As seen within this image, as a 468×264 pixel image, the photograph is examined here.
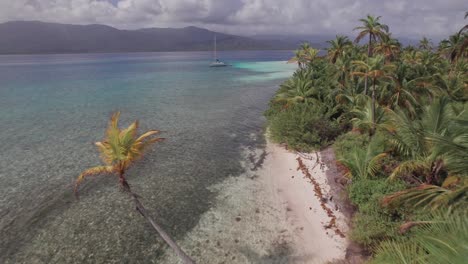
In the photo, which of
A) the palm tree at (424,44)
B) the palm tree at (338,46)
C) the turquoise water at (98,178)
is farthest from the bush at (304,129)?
the palm tree at (424,44)

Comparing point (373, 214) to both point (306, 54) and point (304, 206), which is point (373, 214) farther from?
point (306, 54)

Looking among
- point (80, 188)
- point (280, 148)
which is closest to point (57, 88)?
point (80, 188)

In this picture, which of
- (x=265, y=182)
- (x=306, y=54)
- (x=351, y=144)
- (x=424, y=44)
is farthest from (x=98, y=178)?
(x=424, y=44)

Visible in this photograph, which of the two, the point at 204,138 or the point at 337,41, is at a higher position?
the point at 337,41

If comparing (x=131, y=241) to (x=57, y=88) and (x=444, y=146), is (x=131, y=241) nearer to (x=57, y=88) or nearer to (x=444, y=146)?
(x=444, y=146)

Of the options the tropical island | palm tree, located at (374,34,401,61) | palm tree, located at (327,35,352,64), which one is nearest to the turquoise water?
the tropical island

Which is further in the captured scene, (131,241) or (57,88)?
(57,88)

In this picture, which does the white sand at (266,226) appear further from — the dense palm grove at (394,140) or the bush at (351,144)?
the bush at (351,144)
